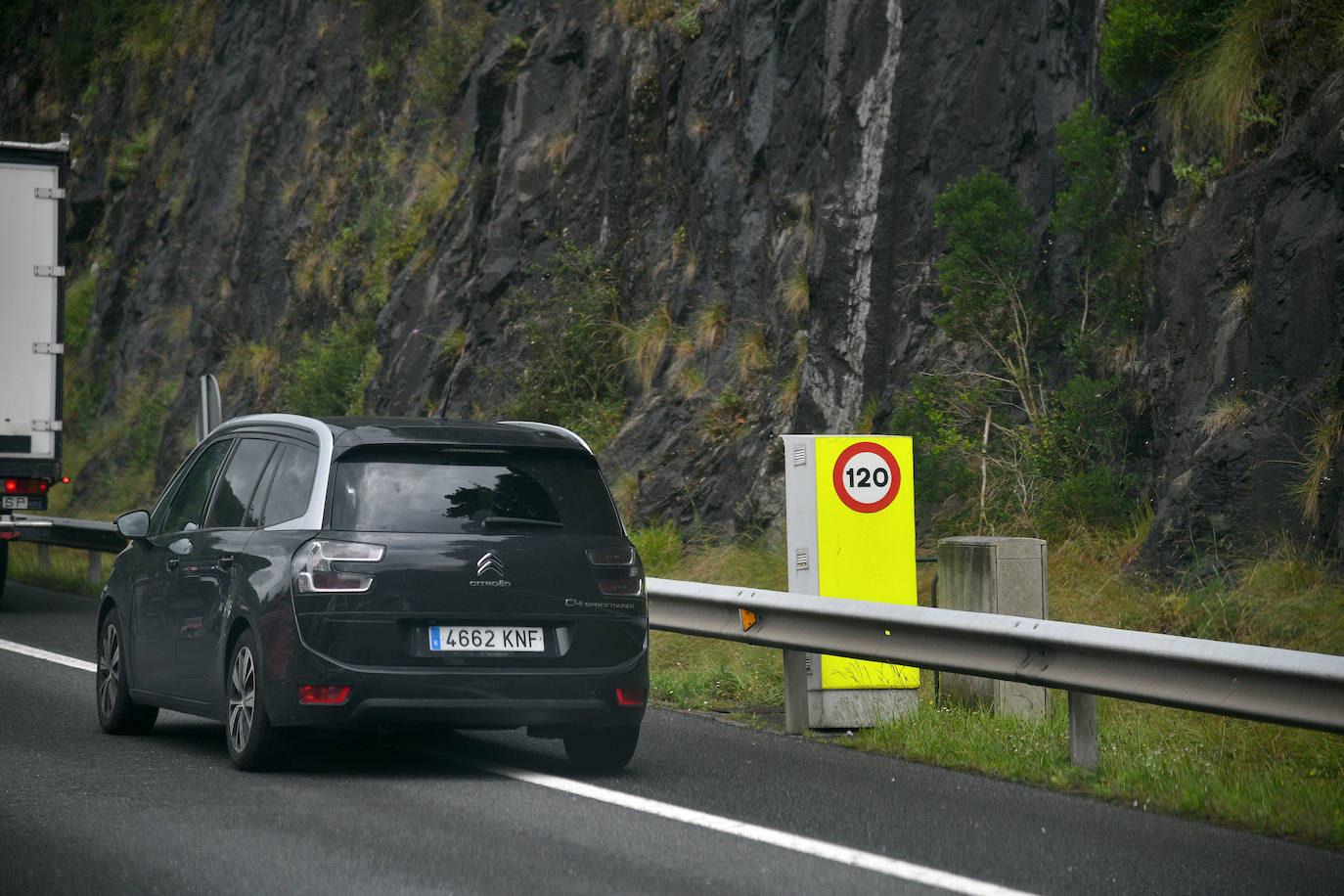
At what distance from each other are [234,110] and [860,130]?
21.6 metres

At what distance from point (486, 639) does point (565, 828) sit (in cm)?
124

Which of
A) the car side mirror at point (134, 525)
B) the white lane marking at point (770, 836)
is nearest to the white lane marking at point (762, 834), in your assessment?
the white lane marking at point (770, 836)

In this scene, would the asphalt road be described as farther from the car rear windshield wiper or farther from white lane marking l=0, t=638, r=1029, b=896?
the car rear windshield wiper

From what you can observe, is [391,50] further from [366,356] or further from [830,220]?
[830,220]

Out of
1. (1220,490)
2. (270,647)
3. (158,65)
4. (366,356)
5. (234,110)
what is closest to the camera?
(270,647)

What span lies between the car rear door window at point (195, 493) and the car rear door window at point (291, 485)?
0.90m

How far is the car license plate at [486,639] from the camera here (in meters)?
7.43

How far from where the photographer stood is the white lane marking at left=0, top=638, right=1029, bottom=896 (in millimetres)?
5637

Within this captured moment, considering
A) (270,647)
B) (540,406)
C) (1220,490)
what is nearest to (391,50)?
(540,406)

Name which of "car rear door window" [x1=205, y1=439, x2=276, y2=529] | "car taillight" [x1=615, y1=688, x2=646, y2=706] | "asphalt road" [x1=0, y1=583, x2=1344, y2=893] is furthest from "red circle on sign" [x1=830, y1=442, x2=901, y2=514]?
"car rear door window" [x1=205, y1=439, x2=276, y2=529]

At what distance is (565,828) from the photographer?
650 centimetres

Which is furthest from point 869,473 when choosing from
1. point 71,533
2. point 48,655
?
point 71,533

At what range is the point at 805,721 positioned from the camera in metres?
9.26

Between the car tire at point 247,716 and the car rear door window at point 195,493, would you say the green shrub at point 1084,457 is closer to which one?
the car rear door window at point 195,493
